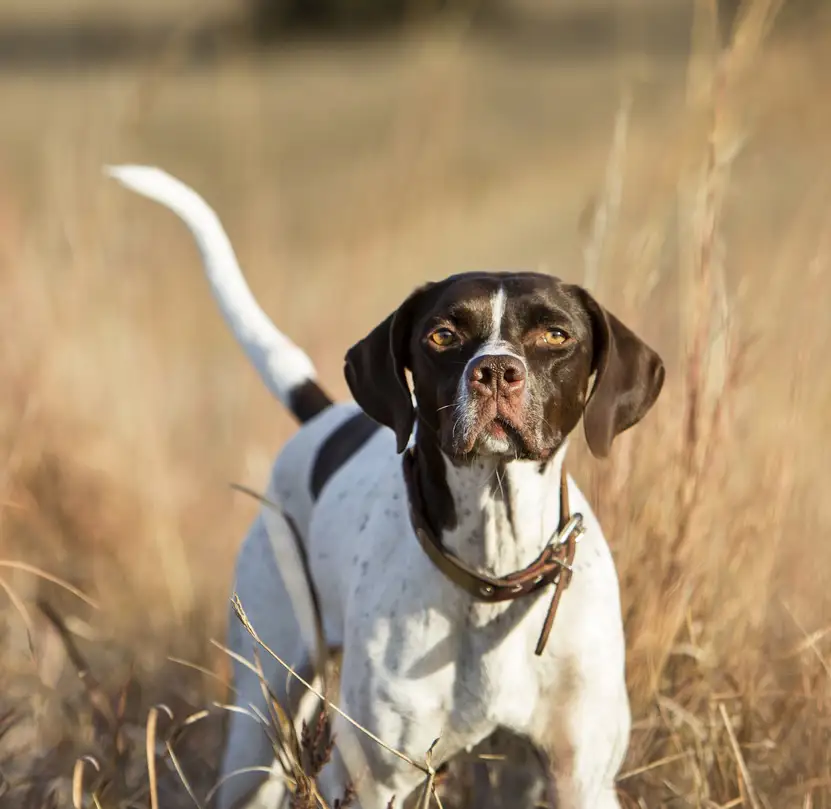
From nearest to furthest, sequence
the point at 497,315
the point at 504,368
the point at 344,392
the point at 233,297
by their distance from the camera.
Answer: the point at 504,368, the point at 497,315, the point at 233,297, the point at 344,392

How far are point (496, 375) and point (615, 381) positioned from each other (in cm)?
36

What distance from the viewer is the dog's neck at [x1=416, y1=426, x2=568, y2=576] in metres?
2.76

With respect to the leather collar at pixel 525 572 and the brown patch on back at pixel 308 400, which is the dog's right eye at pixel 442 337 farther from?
the brown patch on back at pixel 308 400

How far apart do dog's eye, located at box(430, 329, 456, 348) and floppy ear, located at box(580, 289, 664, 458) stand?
32cm

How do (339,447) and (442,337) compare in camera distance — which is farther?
(339,447)

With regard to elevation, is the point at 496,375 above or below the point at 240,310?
above

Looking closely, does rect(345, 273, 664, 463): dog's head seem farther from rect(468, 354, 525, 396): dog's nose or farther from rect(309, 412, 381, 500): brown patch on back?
rect(309, 412, 381, 500): brown patch on back

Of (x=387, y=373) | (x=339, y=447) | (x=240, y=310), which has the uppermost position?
(x=387, y=373)

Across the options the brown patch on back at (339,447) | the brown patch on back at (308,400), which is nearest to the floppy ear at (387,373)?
the brown patch on back at (339,447)

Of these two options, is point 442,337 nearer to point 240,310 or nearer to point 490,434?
point 490,434

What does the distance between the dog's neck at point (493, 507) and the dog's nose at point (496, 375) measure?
225mm

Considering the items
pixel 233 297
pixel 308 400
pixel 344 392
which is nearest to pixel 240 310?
pixel 233 297

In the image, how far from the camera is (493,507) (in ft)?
9.11

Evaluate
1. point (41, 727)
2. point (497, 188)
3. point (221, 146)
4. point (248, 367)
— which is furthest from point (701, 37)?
point (221, 146)
